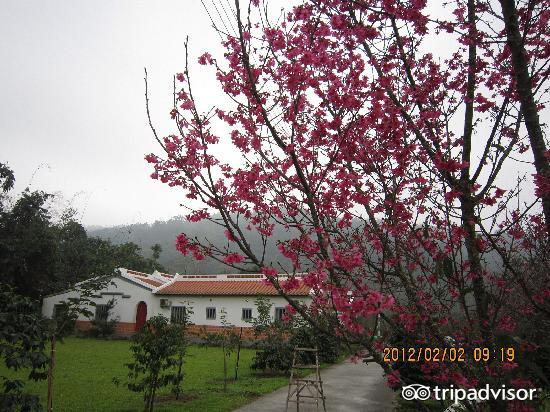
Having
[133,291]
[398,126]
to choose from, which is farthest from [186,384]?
[133,291]

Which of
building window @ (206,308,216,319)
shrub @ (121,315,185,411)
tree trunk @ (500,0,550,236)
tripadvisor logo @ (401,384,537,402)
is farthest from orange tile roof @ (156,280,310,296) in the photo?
tree trunk @ (500,0,550,236)

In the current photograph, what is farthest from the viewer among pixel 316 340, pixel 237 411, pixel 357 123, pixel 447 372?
pixel 316 340

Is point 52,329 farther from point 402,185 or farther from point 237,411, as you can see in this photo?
point 237,411

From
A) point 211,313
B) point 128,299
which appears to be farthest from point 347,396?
point 128,299

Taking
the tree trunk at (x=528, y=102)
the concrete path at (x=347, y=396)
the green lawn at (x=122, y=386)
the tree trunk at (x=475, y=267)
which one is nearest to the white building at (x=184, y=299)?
the green lawn at (x=122, y=386)

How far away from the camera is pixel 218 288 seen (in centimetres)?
2641

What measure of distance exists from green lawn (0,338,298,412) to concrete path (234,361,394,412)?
20.8 inches

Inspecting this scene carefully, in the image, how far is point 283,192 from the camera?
3732mm

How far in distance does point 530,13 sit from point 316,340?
43.3 ft

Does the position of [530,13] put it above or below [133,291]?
above

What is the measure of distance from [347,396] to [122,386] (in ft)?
18.8

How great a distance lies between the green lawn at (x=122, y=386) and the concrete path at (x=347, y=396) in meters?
0.53

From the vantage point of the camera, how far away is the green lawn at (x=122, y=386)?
878 centimetres

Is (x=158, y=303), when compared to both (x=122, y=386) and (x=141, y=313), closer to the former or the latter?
(x=141, y=313)
